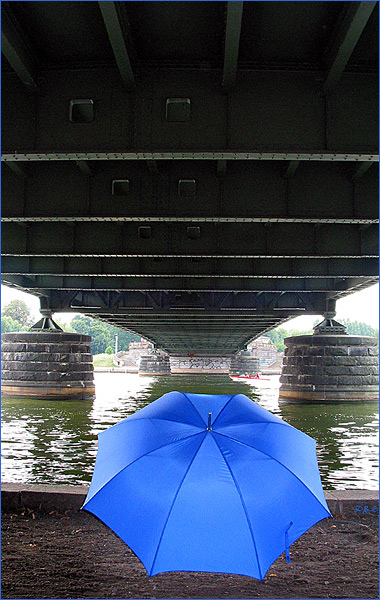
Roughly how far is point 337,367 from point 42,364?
59.1ft

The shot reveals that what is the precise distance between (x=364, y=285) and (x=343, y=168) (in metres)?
12.6

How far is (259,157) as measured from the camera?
9.05 metres

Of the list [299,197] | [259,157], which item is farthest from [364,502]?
[299,197]

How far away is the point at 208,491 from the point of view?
3.44 metres

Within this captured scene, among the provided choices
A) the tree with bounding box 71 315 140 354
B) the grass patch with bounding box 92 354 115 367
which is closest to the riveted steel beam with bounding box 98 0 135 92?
the grass patch with bounding box 92 354 115 367

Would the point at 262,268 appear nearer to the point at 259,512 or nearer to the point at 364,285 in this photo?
the point at 364,285

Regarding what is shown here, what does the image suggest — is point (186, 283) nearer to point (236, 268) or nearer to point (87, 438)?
point (236, 268)

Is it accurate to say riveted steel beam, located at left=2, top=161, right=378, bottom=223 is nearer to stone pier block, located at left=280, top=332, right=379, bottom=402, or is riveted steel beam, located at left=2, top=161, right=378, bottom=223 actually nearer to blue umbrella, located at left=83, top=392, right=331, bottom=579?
blue umbrella, located at left=83, top=392, right=331, bottom=579

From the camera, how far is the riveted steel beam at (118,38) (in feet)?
21.7

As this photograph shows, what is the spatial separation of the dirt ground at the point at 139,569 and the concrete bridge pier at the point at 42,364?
25471 mm

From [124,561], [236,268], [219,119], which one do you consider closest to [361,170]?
[219,119]

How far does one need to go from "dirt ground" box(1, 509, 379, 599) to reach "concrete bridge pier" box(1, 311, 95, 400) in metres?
25.5

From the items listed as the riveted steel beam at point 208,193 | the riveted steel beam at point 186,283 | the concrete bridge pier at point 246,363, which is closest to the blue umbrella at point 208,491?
the riveted steel beam at point 208,193

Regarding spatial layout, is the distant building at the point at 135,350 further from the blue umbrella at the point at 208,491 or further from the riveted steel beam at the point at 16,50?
the blue umbrella at the point at 208,491
